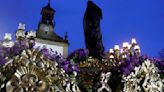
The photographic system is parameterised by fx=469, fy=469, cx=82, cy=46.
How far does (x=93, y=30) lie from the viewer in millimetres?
7355

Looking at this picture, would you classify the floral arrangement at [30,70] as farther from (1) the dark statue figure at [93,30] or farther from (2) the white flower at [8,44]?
(1) the dark statue figure at [93,30]

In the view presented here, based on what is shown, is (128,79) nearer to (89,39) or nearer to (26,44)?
(26,44)

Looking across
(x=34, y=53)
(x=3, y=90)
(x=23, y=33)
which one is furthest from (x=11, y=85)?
(x=23, y=33)

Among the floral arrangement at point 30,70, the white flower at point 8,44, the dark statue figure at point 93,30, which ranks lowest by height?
the floral arrangement at point 30,70

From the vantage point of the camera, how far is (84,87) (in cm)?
521

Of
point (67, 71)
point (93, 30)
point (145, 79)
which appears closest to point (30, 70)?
point (67, 71)

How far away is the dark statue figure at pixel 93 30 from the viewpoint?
7.05 metres

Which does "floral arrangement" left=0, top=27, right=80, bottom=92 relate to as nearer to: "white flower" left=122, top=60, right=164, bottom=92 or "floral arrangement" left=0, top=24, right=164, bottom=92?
"floral arrangement" left=0, top=24, right=164, bottom=92

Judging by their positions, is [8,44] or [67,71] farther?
[67,71]

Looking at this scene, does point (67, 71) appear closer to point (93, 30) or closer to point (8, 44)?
point (8, 44)

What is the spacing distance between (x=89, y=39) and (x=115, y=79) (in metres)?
1.89

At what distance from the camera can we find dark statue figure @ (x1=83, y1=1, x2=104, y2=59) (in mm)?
7055

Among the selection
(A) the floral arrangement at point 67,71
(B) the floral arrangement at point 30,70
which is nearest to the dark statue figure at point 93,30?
(A) the floral arrangement at point 67,71

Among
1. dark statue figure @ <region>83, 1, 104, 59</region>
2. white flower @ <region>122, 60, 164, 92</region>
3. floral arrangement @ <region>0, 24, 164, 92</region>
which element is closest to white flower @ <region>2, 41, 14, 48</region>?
floral arrangement @ <region>0, 24, 164, 92</region>
